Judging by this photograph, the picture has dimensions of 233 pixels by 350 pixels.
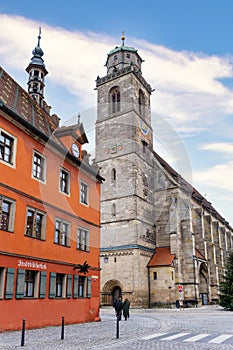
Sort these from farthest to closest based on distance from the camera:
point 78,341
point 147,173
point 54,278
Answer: point 147,173
point 54,278
point 78,341

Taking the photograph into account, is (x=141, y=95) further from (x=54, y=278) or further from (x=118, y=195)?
(x=54, y=278)

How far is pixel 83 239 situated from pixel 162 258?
19.0 metres

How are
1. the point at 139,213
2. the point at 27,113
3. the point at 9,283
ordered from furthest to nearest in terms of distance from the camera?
1. the point at 139,213
2. the point at 27,113
3. the point at 9,283

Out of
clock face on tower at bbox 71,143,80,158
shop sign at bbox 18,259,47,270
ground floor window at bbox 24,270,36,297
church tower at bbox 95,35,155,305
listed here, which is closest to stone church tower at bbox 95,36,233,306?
church tower at bbox 95,35,155,305

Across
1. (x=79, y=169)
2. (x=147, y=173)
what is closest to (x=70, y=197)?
(x=79, y=169)

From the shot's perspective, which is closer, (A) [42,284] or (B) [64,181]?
(A) [42,284]

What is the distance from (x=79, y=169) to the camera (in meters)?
21.2

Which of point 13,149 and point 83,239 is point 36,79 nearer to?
point 83,239

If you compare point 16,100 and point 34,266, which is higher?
point 16,100

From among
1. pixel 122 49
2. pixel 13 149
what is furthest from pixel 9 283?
pixel 122 49

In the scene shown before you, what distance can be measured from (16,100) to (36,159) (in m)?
3.58

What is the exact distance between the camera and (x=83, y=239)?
20.8 m

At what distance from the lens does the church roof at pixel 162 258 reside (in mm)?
37094

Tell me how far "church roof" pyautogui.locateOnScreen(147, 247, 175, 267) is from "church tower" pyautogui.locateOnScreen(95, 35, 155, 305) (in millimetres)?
613
